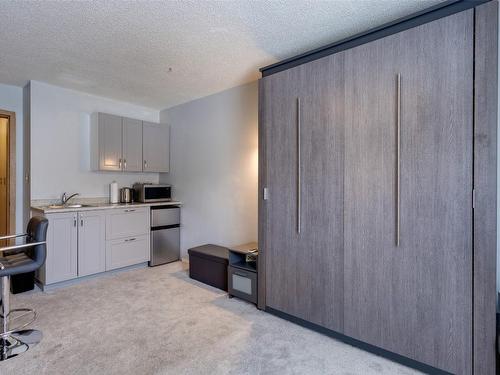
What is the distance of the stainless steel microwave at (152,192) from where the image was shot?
165 inches

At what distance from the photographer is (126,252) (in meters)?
3.81

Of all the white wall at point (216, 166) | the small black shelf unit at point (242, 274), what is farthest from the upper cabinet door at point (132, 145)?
the small black shelf unit at point (242, 274)

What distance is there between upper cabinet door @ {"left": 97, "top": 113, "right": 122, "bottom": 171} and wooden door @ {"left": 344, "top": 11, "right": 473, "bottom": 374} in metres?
3.31

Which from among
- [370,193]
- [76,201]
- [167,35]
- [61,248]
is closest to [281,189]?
[370,193]

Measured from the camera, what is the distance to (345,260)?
6.97 feet

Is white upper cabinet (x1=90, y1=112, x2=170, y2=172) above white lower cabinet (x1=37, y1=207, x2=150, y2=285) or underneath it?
above

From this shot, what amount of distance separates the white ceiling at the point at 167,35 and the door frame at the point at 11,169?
1.78ft

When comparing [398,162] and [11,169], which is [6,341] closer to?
[11,169]

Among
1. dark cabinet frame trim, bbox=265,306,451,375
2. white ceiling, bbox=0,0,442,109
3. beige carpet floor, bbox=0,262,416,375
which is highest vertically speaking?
white ceiling, bbox=0,0,442,109

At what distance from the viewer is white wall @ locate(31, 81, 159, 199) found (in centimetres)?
350

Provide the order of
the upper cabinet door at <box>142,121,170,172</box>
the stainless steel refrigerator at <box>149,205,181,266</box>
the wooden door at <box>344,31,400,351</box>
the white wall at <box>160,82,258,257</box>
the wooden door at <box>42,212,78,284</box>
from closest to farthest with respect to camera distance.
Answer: the wooden door at <box>344,31,400,351</box> → the wooden door at <box>42,212,78,284</box> → the white wall at <box>160,82,258,257</box> → the stainless steel refrigerator at <box>149,205,181,266</box> → the upper cabinet door at <box>142,121,170,172</box>

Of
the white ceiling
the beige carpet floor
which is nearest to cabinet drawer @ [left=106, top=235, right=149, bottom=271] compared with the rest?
the beige carpet floor

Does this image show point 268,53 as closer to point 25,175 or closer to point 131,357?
point 131,357

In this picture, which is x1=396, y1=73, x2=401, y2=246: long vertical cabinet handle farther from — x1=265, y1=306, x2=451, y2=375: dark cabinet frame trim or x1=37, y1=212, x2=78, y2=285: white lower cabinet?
x1=37, y1=212, x2=78, y2=285: white lower cabinet
